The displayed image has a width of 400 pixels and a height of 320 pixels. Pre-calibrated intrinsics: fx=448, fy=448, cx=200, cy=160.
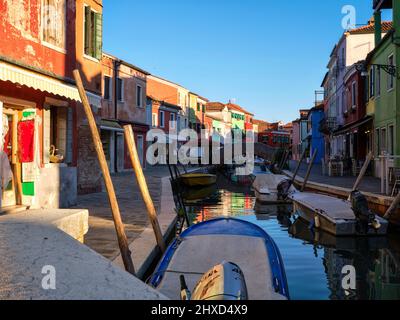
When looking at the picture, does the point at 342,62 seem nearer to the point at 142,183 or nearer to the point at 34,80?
the point at 34,80

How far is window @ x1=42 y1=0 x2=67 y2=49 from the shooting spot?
10734 millimetres

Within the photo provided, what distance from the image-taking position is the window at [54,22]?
10734 mm

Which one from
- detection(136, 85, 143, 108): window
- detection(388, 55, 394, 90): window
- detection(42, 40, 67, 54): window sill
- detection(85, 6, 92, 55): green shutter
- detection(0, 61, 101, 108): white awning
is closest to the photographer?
detection(0, 61, 101, 108): white awning

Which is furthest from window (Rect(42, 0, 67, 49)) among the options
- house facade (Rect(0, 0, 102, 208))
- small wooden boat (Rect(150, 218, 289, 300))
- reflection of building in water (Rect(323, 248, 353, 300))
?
reflection of building in water (Rect(323, 248, 353, 300))

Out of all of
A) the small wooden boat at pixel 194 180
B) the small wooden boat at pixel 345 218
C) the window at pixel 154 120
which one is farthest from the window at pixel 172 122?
the small wooden boat at pixel 345 218

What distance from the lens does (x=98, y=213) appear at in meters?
10.7

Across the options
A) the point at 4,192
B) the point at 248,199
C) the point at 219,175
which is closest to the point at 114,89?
the point at 248,199

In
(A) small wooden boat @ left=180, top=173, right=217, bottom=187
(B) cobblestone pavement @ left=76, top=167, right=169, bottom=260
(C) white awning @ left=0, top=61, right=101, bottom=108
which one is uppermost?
(C) white awning @ left=0, top=61, right=101, bottom=108

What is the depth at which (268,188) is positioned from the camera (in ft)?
61.6

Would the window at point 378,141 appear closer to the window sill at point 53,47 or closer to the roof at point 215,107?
the window sill at point 53,47

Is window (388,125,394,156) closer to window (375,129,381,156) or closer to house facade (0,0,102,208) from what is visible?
window (375,129,381,156)
